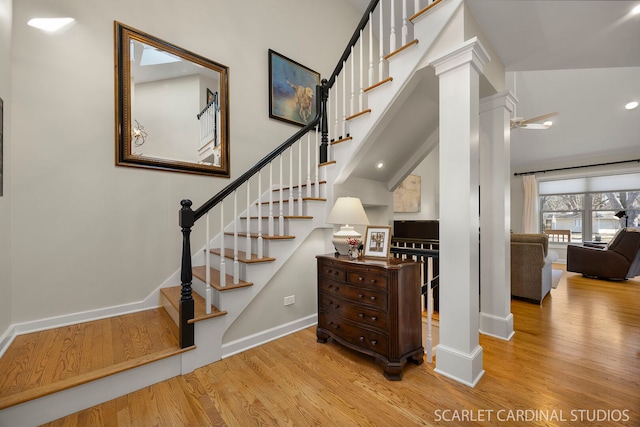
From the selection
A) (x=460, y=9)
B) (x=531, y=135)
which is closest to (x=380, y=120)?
(x=460, y=9)

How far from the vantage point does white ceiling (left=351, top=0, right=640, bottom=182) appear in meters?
1.84

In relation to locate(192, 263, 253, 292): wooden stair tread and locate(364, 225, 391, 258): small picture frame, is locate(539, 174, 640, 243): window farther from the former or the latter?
locate(192, 263, 253, 292): wooden stair tread

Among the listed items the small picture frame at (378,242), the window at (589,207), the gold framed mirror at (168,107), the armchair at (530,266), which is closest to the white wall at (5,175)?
the gold framed mirror at (168,107)

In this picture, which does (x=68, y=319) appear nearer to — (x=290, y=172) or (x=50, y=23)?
(x=290, y=172)

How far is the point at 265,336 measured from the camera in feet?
7.75

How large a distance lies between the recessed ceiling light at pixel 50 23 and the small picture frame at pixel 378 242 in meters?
3.07

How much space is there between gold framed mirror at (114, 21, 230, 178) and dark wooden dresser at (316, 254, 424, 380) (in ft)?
6.26

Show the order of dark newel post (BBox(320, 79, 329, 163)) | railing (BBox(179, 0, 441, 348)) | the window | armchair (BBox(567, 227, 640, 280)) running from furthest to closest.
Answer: the window
armchair (BBox(567, 227, 640, 280))
dark newel post (BBox(320, 79, 329, 163))
railing (BBox(179, 0, 441, 348))

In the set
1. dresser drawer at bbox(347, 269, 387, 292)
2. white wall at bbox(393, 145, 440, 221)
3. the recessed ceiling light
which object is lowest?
dresser drawer at bbox(347, 269, 387, 292)

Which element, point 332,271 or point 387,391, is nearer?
point 387,391

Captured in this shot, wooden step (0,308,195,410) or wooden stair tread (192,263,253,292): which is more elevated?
wooden stair tread (192,263,253,292)

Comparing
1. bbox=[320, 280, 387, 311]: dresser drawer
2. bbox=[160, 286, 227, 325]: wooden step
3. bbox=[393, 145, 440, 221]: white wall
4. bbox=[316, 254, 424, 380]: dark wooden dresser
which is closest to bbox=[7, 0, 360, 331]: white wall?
bbox=[160, 286, 227, 325]: wooden step

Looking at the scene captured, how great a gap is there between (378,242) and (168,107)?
2505 millimetres

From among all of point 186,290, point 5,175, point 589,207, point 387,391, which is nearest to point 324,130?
point 186,290
